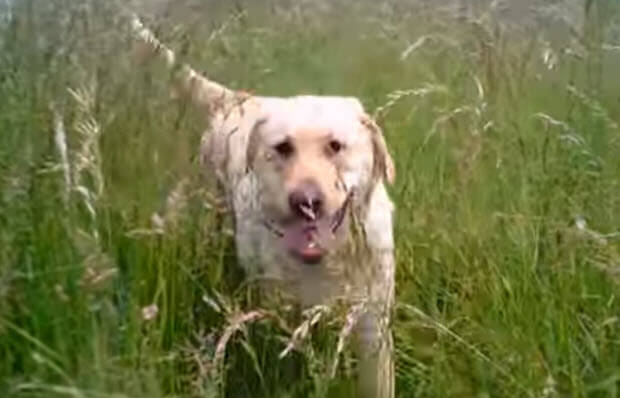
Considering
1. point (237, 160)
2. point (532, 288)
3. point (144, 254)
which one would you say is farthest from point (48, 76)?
point (532, 288)

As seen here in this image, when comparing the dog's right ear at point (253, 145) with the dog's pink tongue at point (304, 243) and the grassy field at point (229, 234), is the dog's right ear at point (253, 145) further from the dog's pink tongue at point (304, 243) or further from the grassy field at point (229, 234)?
the dog's pink tongue at point (304, 243)

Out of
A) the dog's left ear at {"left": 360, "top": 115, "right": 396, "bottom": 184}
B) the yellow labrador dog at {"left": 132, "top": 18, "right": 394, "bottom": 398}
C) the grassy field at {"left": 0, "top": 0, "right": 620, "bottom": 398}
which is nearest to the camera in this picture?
the grassy field at {"left": 0, "top": 0, "right": 620, "bottom": 398}

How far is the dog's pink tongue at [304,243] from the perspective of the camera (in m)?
3.61

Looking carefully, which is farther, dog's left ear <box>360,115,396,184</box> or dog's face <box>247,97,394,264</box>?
dog's left ear <box>360,115,396,184</box>

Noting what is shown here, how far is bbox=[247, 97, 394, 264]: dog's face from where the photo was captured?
3.57 metres

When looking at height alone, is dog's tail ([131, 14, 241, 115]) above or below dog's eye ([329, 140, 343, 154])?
above

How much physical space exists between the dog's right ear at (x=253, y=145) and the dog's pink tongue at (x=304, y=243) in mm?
253

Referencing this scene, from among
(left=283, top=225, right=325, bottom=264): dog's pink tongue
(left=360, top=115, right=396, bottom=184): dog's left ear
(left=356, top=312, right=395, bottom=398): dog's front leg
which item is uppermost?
(left=360, top=115, right=396, bottom=184): dog's left ear

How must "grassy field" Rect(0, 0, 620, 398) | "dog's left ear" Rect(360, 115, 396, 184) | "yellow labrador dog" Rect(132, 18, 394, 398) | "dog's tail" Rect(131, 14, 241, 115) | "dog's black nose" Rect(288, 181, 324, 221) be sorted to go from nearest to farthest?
"grassy field" Rect(0, 0, 620, 398), "yellow labrador dog" Rect(132, 18, 394, 398), "dog's black nose" Rect(288, 181, 324, 221), "dog's tail" Rect(131, 14, 241, 115), "dog's left ear" Rect(360, 115, 396, 184)

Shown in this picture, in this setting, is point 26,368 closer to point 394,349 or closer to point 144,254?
point 144,254

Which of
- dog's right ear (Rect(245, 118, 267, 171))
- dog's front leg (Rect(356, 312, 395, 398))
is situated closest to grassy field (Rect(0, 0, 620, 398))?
dog's front leg (Rect(356, 312, 395, 398))

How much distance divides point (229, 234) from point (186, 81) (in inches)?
21.9

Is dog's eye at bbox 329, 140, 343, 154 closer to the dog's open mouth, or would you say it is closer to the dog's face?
the dog's face

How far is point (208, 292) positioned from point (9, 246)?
52cm
